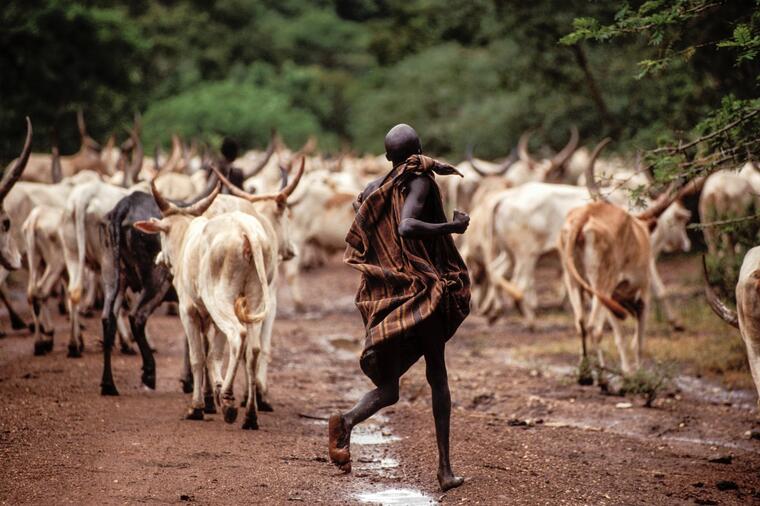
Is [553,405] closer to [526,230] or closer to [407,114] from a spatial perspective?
[526,230]

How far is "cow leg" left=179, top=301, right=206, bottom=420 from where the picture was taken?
8844mm

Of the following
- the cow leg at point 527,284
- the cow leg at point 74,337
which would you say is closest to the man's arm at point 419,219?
the cow leg at point 74,337

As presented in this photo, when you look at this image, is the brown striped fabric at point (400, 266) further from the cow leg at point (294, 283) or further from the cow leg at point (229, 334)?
the cow leg at point (294, 283)

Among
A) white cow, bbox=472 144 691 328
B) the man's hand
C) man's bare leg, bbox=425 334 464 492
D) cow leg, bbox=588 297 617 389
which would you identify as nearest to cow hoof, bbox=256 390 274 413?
man's bare leg, bbox=425 334 464 492

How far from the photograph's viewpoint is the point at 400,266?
262 inches

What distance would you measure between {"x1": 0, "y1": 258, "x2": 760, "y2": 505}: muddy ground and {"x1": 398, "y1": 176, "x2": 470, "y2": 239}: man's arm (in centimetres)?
157

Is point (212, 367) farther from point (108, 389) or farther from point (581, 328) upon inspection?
point (581, 328)

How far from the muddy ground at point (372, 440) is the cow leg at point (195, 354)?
0.57 feet

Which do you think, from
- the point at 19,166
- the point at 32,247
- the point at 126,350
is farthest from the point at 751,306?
the point at 32,247

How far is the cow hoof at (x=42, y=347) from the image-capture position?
1210cm

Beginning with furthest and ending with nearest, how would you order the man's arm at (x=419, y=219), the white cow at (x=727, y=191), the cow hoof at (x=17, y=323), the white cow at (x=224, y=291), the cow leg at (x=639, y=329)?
the white cow at (x=727, y=191)
the cow hoof at (x=17, y=323)
the cow leg at (x=639, y=329)
the white cow at (x=224, y=291)
the man's arm at (x=419, y=219)

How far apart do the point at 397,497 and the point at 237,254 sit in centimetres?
257

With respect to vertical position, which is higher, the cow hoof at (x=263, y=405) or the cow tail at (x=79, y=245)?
the cow tail at (x=79, y=245)

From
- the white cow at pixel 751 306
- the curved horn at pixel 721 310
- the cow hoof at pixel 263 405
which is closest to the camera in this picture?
the white cow at pixel 751 306
